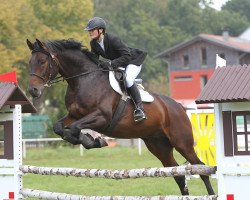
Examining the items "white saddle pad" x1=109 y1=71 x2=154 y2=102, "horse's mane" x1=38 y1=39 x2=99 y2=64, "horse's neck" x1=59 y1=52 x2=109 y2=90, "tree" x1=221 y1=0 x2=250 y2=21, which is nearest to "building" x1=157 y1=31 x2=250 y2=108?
"tree" x1=221 y1=0 x2=250 y2=21

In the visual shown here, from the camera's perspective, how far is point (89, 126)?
290 inches

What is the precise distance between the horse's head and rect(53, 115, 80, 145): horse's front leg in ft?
1.33

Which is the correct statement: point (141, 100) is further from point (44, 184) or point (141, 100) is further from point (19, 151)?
point (44, 184)

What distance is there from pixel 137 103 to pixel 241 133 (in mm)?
2051

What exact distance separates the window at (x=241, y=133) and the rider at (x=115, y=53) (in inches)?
75.0

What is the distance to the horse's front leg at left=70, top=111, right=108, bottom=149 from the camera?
23.9 feet

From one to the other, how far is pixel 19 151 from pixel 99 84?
3.70 ft

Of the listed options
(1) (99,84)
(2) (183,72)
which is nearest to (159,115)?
(1) (99,84)

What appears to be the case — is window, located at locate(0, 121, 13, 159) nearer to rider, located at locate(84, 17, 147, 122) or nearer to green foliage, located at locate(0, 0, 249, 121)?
rider, located at locate(84, 17, 147, 122)

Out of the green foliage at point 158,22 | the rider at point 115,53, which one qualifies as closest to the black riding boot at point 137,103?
the rider at point 115,53

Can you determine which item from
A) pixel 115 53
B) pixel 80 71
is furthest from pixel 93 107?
pixel 115 53

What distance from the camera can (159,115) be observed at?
8.08 meters

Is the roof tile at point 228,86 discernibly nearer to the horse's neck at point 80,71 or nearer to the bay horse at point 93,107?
the bay horse at point 93,107

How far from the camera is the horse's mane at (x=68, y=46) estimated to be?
307 inches
